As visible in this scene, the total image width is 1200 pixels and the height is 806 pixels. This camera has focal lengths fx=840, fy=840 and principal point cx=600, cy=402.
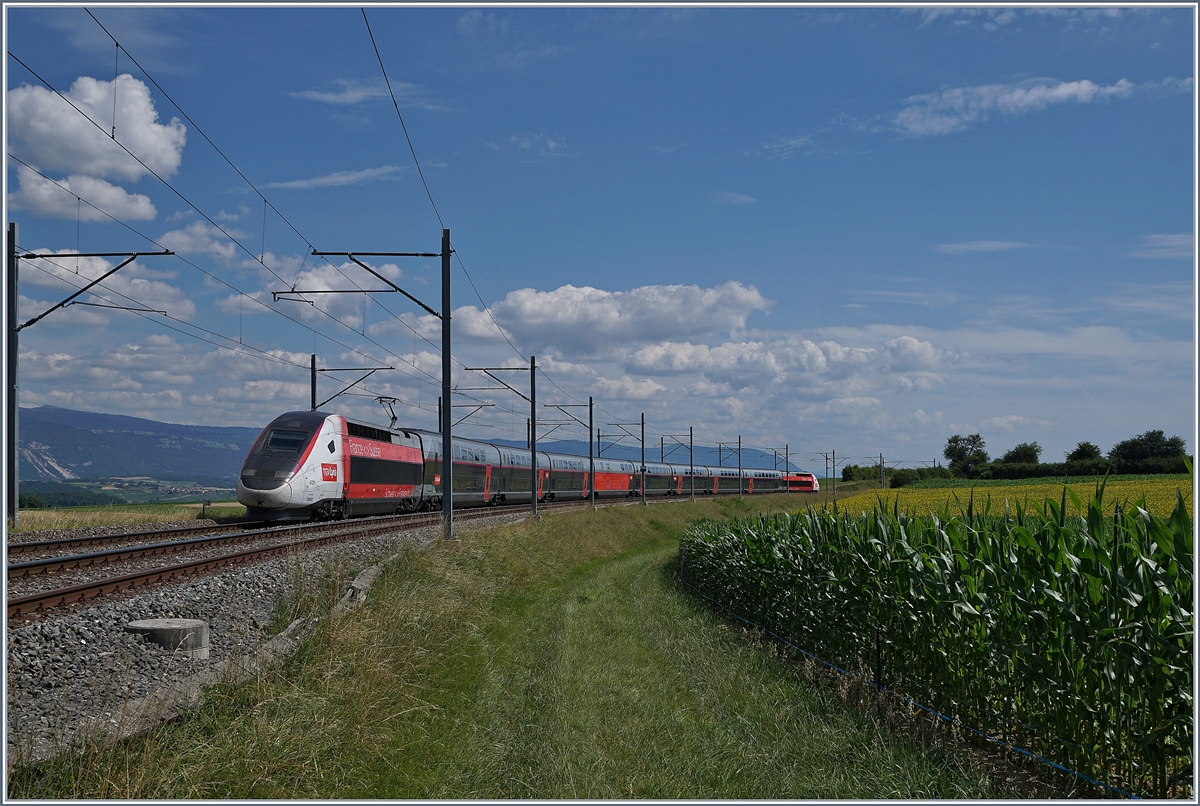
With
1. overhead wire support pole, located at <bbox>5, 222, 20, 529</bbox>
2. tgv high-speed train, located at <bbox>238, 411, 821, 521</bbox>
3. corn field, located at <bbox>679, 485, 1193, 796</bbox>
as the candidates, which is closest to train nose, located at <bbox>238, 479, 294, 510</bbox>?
tgv high-speed train, located at <bbox>238, 411, 821, 521</bbox>

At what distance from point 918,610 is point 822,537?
339 cm

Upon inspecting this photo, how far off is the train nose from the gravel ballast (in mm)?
9939

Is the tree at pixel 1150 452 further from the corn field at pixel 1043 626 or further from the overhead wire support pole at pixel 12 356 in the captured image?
the overhead wire support pole at pixel 12 356

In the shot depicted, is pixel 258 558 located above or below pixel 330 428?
below

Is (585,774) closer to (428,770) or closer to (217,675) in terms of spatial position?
(428,770)

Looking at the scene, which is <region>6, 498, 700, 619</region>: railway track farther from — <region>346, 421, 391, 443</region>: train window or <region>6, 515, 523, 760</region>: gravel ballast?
<region>346, 421, 391, 443</region>: train window

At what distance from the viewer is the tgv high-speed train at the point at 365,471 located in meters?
24.9

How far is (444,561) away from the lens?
1703cm

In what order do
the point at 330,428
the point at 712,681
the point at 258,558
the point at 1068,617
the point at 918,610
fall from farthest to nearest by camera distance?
the point at 330,428 < the point at 258,558 < the point at 712,681 < the point at 918,610 < the point at 1068,617

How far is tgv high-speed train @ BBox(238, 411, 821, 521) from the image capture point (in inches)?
981

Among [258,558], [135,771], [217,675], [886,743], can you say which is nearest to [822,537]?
[886,743]

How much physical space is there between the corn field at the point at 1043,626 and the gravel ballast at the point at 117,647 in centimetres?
693

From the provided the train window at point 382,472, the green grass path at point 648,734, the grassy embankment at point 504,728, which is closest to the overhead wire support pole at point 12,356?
the train window at point 382,472

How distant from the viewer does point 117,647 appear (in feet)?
30.5
